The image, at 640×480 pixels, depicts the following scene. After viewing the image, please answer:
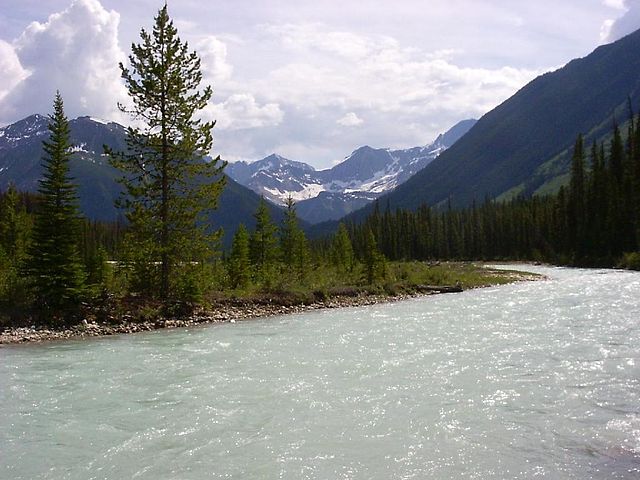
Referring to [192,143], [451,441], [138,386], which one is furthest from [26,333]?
[451,441]

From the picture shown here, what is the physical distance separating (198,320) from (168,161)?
31.5 feet

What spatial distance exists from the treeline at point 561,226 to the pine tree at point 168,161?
21.8 metres

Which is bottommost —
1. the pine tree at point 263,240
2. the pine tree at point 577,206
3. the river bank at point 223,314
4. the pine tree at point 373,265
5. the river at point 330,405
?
the river at point 330,405

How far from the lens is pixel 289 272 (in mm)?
41875

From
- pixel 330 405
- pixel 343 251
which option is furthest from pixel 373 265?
pixel 330 405

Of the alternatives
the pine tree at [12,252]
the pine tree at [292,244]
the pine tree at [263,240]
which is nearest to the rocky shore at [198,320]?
the pine tree at [12,252]

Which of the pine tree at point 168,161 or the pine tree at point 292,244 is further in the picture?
the pine tree at point 292,244

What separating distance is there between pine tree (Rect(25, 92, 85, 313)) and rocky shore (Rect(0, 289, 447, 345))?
2.07 metres

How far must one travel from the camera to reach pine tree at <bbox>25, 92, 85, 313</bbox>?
24.4m

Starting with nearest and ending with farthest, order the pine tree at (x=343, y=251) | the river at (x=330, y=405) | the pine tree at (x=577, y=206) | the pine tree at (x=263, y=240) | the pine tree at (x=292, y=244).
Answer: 1. the river at (x=330, y=405)
2. the pine tree at (x=263, y=240)
3. the pine tree at (x=292, y=244)
4. the pine tree at (x=343, y=251)
5. the pine tree at (x=577, y=206)

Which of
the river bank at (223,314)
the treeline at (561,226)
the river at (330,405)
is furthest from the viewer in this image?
the treeline at (561,226)

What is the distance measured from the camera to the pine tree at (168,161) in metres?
28.8

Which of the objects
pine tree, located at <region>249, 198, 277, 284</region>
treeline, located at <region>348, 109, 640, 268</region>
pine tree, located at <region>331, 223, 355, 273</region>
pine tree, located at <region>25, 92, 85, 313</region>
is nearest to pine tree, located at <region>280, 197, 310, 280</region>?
pine tree, located at <region>249, 198, 277, 284</region>

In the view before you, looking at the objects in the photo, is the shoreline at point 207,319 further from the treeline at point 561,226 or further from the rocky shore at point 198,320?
the treeline at point 561,226
